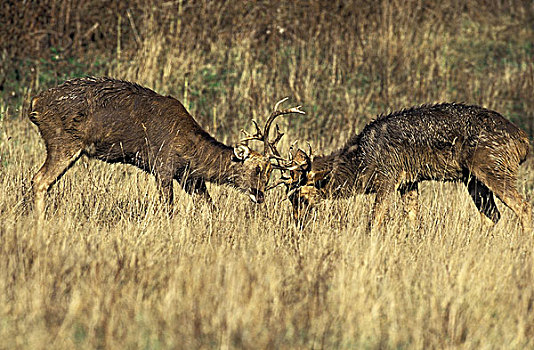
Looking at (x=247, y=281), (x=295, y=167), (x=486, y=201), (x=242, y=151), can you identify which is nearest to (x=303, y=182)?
(x=295, y=167)

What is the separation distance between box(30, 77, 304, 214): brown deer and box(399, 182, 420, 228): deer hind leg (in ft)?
5.43

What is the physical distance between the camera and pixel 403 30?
15.2 meters

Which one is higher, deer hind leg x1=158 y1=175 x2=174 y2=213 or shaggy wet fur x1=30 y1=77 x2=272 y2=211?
shaggy wet fur x1=30 y1=77 x2=272 y2=211

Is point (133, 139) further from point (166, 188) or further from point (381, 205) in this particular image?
point (381, 205)

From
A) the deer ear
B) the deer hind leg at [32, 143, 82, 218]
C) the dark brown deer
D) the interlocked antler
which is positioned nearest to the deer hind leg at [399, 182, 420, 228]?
the dark brown deer

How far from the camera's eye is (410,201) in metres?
8.69

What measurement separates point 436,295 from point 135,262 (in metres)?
2.30

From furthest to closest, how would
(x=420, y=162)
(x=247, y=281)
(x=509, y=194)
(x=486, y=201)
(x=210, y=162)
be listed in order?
(x=486, y=201) → (x=210, y=162) → (x=420, y=162) → (x=509, y=194) → (x=247, y=281)

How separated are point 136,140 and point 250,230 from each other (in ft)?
6.39

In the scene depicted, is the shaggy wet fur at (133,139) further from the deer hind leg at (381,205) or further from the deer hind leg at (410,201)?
the deer hind leg at (410,201)

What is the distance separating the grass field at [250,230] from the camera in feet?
15.6

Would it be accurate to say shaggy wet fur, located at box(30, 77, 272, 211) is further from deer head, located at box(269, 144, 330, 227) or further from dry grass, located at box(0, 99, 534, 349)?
dry grass, located at box(0, 99, 534, 349)

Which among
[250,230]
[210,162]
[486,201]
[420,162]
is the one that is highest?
[420,162]

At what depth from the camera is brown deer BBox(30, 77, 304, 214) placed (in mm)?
8000
